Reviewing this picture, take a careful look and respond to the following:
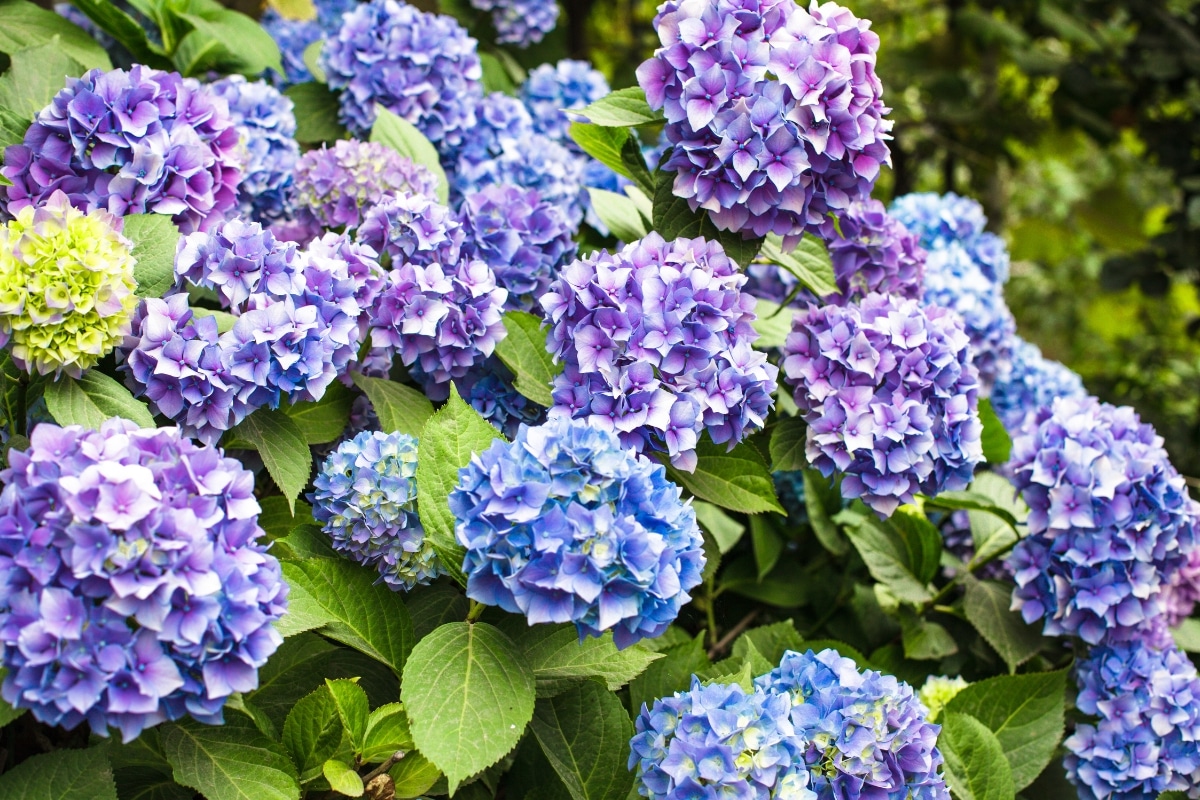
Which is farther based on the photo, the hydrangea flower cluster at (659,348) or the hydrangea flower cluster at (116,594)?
the hydrangea flower cluster at (659,348)

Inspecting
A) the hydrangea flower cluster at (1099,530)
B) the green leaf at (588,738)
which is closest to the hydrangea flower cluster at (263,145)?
the green leaf at (588,738)

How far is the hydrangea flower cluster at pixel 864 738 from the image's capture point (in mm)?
1430

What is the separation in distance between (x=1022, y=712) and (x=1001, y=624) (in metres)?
0.19

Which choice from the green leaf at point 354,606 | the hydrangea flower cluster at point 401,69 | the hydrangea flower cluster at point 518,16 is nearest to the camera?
the green leaf at point 354,606

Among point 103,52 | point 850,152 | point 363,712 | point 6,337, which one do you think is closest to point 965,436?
point 850,152

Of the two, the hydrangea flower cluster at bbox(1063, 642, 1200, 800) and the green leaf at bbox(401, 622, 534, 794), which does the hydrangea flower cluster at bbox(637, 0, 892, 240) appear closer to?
the green leaf at bbox(401, 622, 534, 794)

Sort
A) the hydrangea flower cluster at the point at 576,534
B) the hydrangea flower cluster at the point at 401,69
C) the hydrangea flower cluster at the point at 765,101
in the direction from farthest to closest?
the hydrangea flower cluster at the point at 401,69 → the hydrangea flower cluster at the point at 765,101 → the hydrangea flower cluster at the point at 576,534

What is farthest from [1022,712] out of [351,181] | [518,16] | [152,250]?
[518,16]

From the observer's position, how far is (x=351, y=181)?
6.06 ft

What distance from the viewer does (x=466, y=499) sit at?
125 centimetres

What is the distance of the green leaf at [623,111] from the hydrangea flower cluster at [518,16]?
123 cm

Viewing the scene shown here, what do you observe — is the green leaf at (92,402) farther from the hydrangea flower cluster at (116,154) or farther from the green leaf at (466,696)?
the green leaf at (466,696)

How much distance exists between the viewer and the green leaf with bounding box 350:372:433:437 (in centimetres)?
162

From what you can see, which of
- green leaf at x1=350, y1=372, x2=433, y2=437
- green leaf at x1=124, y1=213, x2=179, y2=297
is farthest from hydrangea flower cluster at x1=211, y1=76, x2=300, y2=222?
green leaf at x1=350, y1=372, x2=433, y2=437
